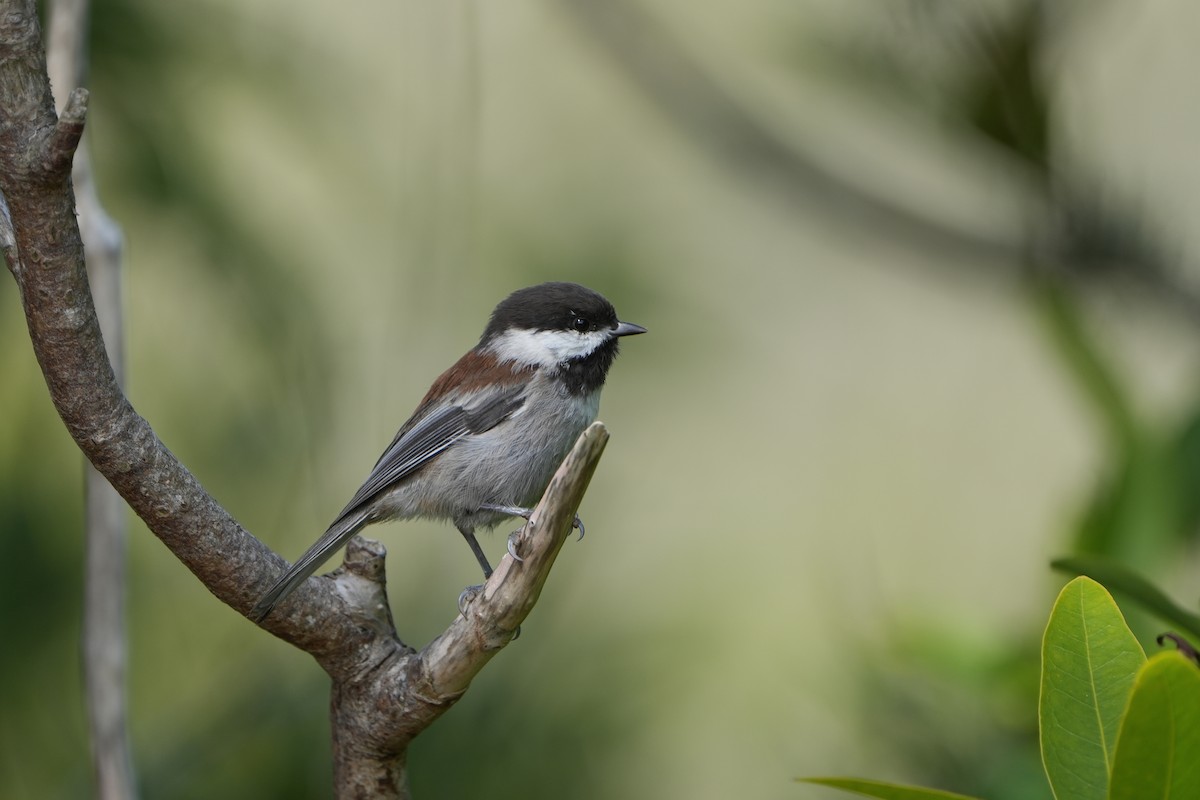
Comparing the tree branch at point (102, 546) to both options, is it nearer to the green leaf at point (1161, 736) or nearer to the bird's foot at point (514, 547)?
the bird's foot at point (514, 547)

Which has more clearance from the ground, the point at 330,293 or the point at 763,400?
the point at 330,293

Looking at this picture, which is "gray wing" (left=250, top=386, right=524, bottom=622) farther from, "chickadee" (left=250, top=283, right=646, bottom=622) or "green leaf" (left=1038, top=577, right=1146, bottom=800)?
"green leaf" (left=1038, top=577, right=1146, bottom=800)

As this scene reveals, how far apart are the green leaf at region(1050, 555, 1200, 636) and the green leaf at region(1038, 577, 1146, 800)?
0.40 meters

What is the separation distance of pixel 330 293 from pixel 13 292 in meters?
0.78

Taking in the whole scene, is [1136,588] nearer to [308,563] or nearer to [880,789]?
[880,789]

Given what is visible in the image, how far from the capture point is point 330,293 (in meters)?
2.81

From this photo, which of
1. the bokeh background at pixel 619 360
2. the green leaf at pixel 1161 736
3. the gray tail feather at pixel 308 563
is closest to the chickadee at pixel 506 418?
the gray tail feather at pixel 308 563

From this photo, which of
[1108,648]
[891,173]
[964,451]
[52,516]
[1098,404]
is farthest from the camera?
[891,173]

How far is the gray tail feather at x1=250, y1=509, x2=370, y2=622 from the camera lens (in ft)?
4.48

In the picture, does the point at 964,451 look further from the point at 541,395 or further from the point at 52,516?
the point at 52,516

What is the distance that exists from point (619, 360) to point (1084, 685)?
6.00 feet

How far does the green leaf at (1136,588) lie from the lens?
4.37ft

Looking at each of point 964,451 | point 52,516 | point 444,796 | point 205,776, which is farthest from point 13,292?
point 964,451

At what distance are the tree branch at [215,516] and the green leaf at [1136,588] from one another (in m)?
0.63
